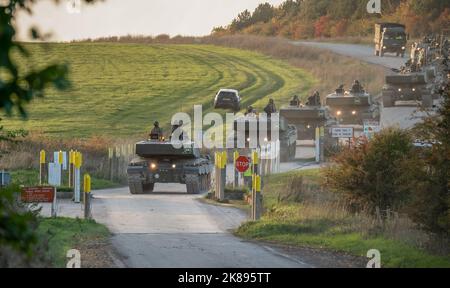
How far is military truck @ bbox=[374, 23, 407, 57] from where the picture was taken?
240ft

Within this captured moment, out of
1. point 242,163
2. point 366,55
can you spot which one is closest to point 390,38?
point 366,55

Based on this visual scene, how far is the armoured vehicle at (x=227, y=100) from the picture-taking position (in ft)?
189

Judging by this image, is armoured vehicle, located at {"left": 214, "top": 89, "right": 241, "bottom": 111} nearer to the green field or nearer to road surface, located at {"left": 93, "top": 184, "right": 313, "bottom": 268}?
the green field

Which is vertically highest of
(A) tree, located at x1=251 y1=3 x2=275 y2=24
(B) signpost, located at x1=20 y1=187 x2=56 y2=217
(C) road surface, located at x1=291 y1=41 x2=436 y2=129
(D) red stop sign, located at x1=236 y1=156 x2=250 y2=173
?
(A) tree, located at x1=251 y1=3 x2=275 y2=24

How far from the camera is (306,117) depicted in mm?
42125

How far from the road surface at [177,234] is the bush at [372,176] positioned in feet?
6.68

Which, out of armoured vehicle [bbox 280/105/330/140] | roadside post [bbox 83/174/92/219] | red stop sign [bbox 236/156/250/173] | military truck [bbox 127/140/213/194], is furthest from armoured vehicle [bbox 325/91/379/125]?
roadside post [bbox 83/174/92/219]

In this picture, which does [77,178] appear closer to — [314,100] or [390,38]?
[314,100]

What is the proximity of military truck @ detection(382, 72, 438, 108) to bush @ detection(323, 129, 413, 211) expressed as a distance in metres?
28.4

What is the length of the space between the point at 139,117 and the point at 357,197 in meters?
34.6

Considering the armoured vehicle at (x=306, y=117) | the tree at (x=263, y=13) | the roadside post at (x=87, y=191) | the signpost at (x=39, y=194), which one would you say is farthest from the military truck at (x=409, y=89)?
the tree at (x=263, y=13)

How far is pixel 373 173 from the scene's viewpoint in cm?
2012
